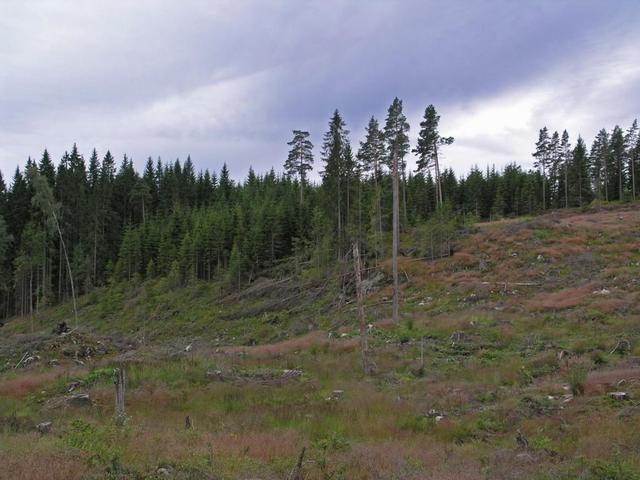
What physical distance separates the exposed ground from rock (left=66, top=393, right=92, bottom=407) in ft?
1.34

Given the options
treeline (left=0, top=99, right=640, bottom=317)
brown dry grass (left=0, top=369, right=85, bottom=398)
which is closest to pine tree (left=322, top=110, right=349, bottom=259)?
treeline (left=0, top=99, right=640, bottom=317)

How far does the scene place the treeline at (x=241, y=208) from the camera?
54.0m

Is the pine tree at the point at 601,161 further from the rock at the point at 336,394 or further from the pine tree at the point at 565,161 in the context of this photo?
the rock at the point at 336,394

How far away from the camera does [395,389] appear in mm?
16406

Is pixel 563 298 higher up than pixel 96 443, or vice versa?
pixel 563 298

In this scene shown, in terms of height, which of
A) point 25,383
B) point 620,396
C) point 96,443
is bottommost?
point 25,383

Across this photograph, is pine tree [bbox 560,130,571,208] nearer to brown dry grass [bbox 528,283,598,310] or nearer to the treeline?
the treeline

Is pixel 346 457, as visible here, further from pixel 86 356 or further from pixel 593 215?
pixel 593 215

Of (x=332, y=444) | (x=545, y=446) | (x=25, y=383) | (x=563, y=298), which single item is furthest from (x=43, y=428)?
(x=563, y=298)

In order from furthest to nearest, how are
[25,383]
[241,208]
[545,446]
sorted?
1. [241,208]
2. [25,383]
3. [545,446]

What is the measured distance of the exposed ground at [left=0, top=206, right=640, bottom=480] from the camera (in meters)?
8.38

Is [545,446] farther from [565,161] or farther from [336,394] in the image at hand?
[565,161]

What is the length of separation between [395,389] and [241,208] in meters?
56.1

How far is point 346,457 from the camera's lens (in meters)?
8.98
